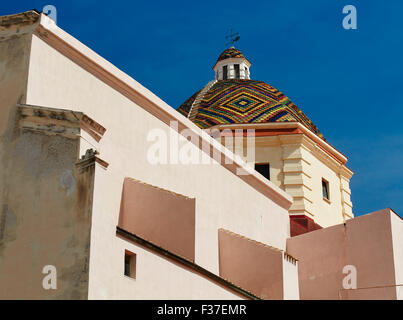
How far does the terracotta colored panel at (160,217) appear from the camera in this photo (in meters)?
14.0

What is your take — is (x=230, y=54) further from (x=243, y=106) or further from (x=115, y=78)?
(x=115, y=78)

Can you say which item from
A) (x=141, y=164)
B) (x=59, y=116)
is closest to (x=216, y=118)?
(x=141, y=164)

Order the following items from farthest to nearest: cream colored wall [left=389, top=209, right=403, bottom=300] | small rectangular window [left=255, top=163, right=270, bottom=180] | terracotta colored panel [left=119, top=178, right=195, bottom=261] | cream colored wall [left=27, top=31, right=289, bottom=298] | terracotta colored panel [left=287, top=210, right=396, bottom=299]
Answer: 1. small rectangular window [left=255, top=163, right=270, bottom=180]
2. terracotta colored panel [left=287, top=210, right=396, bottom=299]
3. cream colored wall [left=389, top=209, right=403, bottom=300]
4. terracotta colored panel [left=119, top=178, right=195, bottom=261]
5. cream colored wall [left=27, top=31, right=289, bottom=298]

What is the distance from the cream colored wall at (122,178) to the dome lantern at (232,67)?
31.3 feet

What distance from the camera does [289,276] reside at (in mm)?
16016

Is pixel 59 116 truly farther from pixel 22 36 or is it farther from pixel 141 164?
pixel 141 164

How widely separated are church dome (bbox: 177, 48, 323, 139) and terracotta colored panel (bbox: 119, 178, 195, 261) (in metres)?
9.43

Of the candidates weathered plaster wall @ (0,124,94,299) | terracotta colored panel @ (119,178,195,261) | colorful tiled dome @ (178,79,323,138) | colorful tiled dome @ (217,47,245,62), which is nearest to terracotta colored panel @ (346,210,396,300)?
terracotta colored panel @ (119,178,195,261)

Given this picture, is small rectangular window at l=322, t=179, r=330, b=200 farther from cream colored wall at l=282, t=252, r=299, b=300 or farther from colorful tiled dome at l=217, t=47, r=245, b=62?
cream colored wall at l=282, t=252, r=299, b=300

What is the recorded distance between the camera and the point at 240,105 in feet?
80.2

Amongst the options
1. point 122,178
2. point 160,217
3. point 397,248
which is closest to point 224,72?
point 397,248

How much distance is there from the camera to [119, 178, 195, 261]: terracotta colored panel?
14031 millimetres

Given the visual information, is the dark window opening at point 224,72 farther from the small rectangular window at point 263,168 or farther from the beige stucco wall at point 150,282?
the beige stucco wall at point 150,282
